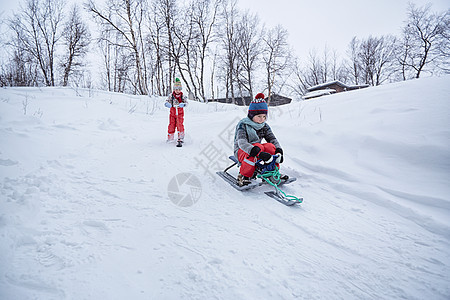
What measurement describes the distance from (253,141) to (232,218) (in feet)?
4.27

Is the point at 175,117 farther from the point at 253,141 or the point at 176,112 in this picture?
the point at 253,141

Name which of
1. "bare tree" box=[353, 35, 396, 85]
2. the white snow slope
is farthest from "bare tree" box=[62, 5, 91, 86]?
"bare tree" box=[353, 35, 396, 85]

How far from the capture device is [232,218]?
1929 millimetres

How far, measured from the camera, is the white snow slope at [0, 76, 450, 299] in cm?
117

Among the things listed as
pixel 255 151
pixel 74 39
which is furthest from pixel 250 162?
pixel 74 39

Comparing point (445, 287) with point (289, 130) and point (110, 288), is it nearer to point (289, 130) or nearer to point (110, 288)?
point (110, 288)

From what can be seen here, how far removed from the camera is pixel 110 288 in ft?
3.60

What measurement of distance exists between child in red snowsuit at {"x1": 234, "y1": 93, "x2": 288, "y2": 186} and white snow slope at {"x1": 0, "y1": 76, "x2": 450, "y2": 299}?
0.35 metres

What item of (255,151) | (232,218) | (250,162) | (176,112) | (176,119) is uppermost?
(176,112)

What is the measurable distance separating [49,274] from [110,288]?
41 cm

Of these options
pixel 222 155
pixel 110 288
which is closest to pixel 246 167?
pixel 222 155

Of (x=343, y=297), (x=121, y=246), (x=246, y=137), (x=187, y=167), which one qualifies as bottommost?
(x=343, y=297)

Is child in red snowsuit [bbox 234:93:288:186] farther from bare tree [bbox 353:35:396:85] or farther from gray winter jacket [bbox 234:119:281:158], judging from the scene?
bare tree [bbox 353:35:396:85]

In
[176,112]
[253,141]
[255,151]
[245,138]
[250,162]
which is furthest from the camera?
[176,112]
